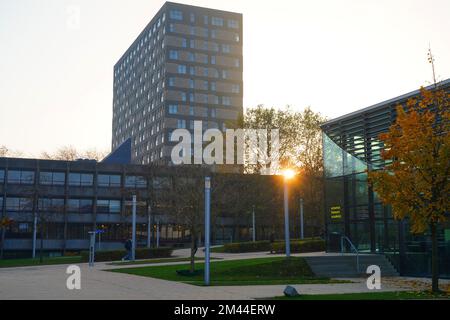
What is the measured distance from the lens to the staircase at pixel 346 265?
2619 centimetres

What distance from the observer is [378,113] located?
29672mm

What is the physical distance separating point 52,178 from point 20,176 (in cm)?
364

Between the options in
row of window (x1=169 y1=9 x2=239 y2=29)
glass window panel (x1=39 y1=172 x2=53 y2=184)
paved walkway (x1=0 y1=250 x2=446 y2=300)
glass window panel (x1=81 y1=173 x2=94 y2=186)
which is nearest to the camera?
paved walkway (x1=0 y1=250 x2=446 y2=300)

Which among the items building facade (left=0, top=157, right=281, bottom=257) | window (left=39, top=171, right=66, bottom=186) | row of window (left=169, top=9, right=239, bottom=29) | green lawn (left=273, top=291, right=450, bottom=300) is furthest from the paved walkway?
row of window (left=169, top=9, right=239, bottom=29)

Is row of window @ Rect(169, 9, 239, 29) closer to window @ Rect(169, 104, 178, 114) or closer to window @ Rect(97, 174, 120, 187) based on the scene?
window @ Rect(169, 104, 178, 114)

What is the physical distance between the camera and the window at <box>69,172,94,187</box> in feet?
217

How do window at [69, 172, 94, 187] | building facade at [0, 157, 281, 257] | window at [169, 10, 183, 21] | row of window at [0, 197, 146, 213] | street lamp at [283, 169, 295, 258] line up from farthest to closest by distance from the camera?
1. window at [169, 10, 183, 21]
2. window at [69, 172, 94, 187]
3. building facade at [0, 157, 281, 257]
4. row of window at [0, 197, 146, 213]
5. street lamp at [283, 169, 295, 258]

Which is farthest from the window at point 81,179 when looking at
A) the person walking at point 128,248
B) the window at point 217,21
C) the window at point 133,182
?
the window at point 217,21

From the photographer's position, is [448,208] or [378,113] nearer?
[448,208]

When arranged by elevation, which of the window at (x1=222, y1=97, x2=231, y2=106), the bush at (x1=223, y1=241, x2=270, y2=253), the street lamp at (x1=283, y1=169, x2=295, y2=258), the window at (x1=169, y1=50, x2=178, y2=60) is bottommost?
the bush at (x1=223, y1=241, x2=270, y2=253)

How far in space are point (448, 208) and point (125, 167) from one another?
53.6m

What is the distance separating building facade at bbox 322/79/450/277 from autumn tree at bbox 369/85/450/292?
6.77 m
